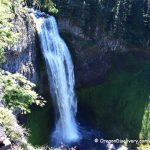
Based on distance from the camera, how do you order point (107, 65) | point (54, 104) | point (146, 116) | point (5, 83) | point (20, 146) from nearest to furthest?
point (20, 146)
point (5, 83)
point (54, 104)
point (146, 116)
point (107, 65)

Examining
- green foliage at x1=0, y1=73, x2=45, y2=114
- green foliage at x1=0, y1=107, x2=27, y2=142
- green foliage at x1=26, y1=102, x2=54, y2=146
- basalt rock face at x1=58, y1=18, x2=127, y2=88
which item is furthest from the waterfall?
green foliage at x1=0, y1=107, x2=27, y2=142

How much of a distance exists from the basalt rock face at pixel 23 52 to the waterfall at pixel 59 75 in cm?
150

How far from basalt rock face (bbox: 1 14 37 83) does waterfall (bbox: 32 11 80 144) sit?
1500 millimetres

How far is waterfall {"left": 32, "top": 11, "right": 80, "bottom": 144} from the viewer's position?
36.5 metres

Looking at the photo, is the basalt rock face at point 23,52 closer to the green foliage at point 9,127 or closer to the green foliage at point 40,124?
the green foliage at point 40,124

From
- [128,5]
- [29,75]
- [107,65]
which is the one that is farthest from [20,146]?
[128,5]

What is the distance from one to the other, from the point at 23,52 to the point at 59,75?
568 cm

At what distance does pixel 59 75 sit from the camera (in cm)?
3753

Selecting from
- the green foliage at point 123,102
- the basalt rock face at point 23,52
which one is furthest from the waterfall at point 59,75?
the green foliage at point 123,102

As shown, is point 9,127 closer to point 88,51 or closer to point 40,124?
point 40,124

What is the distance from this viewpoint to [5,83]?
14.9 m

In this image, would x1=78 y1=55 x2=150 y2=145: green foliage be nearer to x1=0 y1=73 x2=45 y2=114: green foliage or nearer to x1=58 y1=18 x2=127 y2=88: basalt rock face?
x1=58 y1=18 x2=127 y2=88: basalt rock face

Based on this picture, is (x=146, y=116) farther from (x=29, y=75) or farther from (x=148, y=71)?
(x=29, y=75)

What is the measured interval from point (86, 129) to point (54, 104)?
383cm
